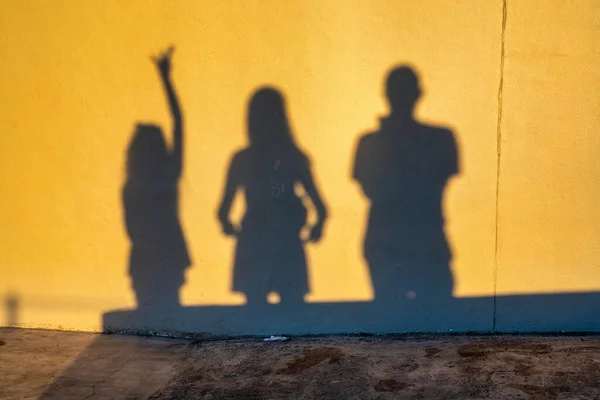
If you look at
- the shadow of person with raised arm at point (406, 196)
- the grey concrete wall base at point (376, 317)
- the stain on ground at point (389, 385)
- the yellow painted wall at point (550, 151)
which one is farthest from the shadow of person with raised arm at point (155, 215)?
the yellow painted wall at point (550, 151)

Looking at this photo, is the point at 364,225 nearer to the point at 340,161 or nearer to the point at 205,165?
the point at 340,161

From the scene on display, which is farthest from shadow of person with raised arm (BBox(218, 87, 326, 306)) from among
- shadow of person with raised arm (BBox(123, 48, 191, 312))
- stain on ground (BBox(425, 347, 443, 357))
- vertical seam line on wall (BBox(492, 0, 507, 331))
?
vertical seam line on wall (BBox(492, 0, 507, 331))

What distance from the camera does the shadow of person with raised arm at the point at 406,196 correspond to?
4.39 metres

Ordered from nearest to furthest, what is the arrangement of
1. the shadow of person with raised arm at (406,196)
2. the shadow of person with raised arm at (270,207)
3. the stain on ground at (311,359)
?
the stain on ground at (311,359) < the shadow of person with raised arm at (406,196) < the shadow of person with raised arm at (270,207)

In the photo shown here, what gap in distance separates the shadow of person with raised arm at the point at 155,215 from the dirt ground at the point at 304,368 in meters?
0.47

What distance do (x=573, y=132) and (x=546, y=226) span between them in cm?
73

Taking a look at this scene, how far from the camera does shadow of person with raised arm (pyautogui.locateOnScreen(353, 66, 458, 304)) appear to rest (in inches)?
173

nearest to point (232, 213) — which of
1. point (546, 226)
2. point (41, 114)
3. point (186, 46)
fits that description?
point (186, 46)

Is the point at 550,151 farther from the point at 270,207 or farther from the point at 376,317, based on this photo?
the point at 270,207

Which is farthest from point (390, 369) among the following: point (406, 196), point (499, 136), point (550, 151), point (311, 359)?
point (550, 151)

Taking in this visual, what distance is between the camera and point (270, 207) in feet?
15.1

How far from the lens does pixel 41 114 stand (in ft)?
15.4

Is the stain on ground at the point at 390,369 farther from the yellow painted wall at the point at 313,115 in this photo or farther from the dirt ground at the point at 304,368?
the yellow painted wall at the point at 313,115

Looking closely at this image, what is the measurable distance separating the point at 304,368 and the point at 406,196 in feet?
4.98
